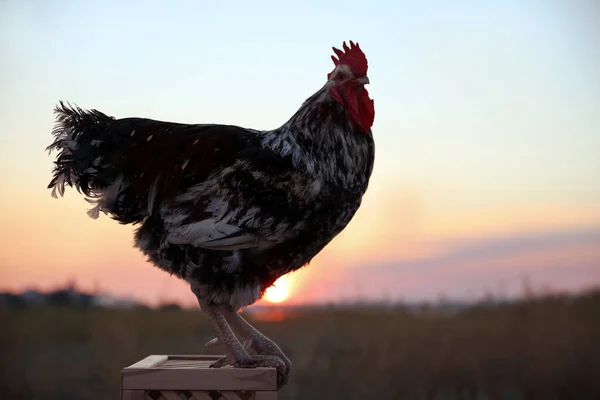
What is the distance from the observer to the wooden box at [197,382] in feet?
6.69

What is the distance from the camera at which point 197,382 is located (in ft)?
6.73

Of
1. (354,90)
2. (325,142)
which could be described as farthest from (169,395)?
(354,90)

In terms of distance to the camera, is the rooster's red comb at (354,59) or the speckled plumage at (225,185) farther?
the rooster's red comb at (354,59)

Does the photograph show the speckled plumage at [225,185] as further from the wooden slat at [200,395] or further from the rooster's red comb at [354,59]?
the wooden slat at [200,395]

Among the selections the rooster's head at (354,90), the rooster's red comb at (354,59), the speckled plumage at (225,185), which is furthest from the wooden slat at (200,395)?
the rooster's red comb at (354,59)

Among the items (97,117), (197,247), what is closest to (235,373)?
(197,247)

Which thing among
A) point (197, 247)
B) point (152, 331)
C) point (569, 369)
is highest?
point (197, 247)

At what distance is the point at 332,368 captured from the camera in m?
4.05

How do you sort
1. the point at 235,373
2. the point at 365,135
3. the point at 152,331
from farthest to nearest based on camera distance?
1. the point at 152,331
2. the point at 365,135
3. the point at 235,373

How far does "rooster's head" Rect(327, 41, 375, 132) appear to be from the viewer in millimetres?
2174

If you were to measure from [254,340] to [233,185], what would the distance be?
64 cm

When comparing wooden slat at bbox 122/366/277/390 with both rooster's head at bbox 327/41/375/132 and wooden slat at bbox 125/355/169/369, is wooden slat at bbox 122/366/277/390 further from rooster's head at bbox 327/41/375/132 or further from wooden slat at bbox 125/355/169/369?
rooster's head at bbox 327/41/375/132

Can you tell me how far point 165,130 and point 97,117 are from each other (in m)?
0.29

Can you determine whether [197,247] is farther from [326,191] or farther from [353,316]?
[353,316]
